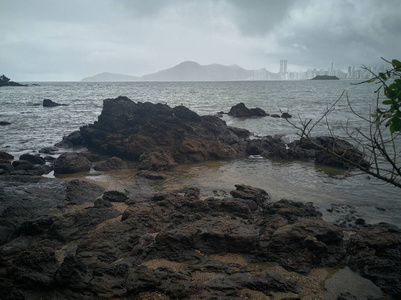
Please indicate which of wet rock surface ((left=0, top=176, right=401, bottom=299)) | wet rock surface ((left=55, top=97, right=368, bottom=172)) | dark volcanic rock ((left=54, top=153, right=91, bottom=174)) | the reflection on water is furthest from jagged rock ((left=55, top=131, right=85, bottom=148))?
wet rock surface ((left=0, top=176, right=401, bottom=299))

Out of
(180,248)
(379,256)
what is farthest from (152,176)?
(379,256)

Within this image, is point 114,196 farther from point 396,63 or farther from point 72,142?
point 72,142

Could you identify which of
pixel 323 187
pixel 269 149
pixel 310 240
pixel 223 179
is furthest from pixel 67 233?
pixel 269 149

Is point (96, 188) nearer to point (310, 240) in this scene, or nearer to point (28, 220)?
point (28, 220)

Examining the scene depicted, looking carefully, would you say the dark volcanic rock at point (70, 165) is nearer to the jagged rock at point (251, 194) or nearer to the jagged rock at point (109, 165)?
the jagged rock at point (109, 165)

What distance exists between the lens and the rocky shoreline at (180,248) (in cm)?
454

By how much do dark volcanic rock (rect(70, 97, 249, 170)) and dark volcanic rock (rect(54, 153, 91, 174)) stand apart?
9.14 ft

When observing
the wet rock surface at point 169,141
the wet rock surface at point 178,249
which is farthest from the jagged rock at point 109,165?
the wet rock surface at point 178,249

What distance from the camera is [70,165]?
43.0ft

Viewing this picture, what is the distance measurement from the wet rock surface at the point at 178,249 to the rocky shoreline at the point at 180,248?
19mm

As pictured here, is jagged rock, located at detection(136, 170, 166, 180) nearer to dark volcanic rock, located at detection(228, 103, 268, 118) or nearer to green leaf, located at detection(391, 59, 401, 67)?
green leaf, located at detection(391, 59, 401, 67)

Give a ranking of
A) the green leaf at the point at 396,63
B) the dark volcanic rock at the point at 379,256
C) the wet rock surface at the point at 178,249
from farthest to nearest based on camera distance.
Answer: the dark volcanic rock at the point at 379,256, the wet rock surface at the point at 178,249, the green leaf at the point at 396,63

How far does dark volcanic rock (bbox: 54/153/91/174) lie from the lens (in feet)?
42.9

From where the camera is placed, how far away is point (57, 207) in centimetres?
845
